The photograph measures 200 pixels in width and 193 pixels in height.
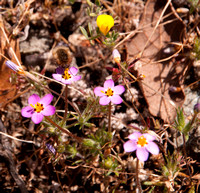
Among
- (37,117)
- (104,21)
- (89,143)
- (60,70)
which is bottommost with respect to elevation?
(89,143)

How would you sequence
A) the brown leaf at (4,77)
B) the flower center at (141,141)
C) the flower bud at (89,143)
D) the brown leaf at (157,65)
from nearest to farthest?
the flower center at (141,141) → the flower bud at (89,143) → the brown leaf at (4,77) → the brown leaf at (157,65)

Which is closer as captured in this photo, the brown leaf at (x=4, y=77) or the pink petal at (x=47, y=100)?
the pink petal at (x=47, y=100)

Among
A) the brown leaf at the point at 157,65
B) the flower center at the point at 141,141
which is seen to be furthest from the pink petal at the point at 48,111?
the brown leaf at the point at 157,65

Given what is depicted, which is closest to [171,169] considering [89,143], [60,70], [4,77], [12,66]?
[89,143]

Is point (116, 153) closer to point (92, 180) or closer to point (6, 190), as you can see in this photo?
point (92, 180)

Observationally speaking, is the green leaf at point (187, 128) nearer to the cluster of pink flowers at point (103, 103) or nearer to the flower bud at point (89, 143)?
the cluster of pink flowers at point (103, 103)

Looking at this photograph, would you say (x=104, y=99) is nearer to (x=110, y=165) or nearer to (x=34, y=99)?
(x=34, y=99)

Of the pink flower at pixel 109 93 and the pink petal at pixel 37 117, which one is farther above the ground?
the pink flower at pixel 109 93
